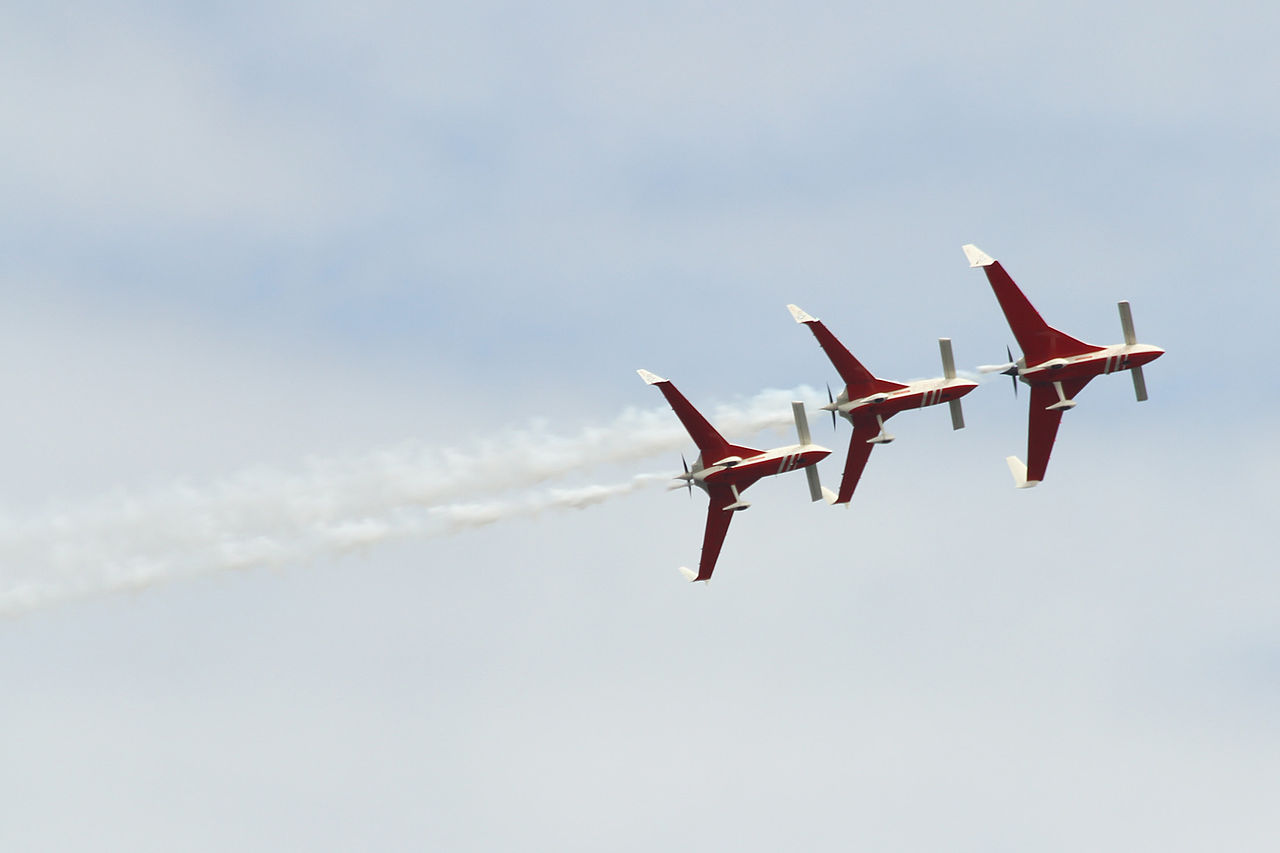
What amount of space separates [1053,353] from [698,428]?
17030 millimetres

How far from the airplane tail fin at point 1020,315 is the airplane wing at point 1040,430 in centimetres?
234

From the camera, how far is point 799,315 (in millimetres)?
131500

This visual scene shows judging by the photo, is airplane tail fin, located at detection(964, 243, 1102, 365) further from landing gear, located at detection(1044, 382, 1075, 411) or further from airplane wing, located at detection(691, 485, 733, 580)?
airplane wing, located at detection(691, 485, 733, 580)

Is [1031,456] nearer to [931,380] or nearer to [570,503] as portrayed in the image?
[931,380]

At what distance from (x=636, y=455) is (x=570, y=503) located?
3922 mm

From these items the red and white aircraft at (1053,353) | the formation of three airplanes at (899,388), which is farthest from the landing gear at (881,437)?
the red and white aircraft at (1053,353)

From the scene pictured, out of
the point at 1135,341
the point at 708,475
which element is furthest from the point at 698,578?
the point at 1135,341

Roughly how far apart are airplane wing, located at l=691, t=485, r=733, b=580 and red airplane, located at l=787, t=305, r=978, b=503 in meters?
6.40

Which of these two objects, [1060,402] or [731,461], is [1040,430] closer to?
[1060,402]

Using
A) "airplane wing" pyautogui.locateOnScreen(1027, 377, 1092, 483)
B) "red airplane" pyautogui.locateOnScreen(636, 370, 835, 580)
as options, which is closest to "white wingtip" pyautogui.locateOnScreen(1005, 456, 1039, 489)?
"airplane wing" pyautogui.locateOnScreen(1027, 377, 1092, 483)

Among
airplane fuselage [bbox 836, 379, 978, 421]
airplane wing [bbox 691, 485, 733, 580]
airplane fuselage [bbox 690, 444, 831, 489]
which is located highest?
airplane fuselage [bbox 836, 379, 978, 421]

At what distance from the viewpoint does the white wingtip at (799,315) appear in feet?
431

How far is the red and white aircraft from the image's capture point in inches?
5177

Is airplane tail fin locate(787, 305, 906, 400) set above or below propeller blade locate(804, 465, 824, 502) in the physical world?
above
